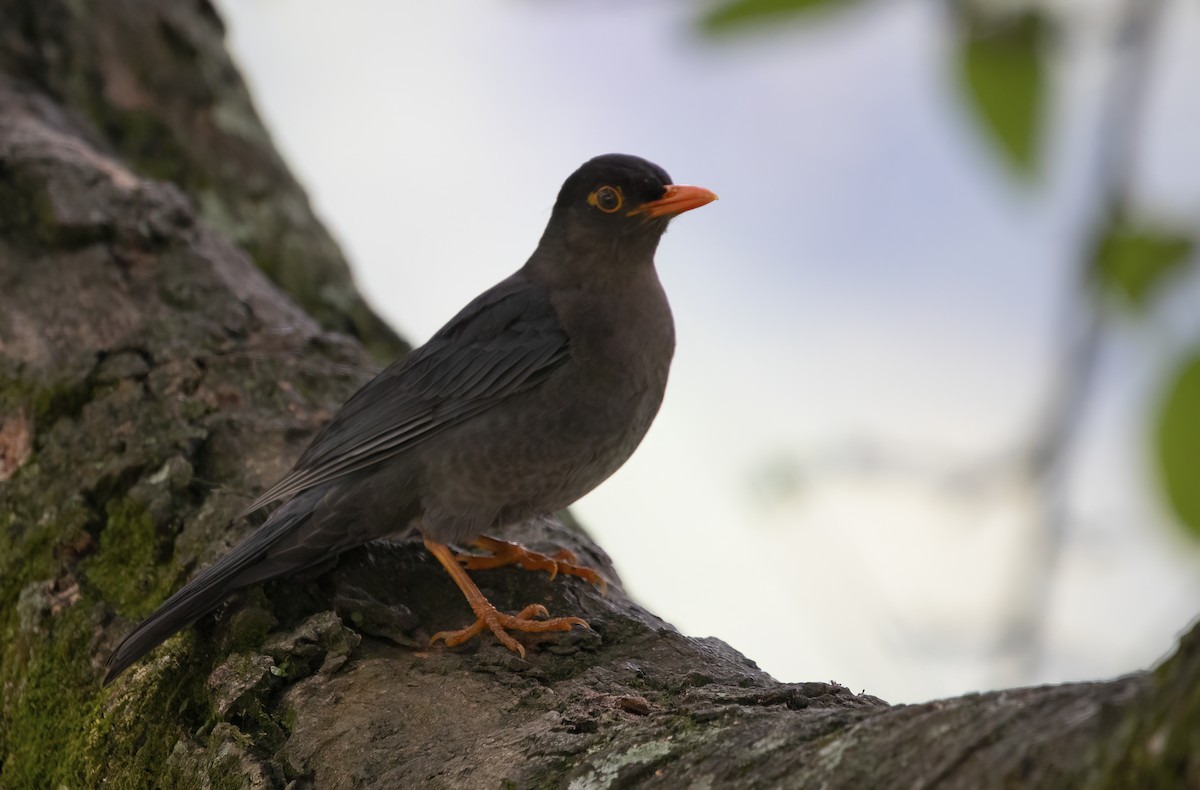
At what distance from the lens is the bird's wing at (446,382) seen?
13.2ft

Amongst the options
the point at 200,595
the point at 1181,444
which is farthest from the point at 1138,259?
the point at 200,595

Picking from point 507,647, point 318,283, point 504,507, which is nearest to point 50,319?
point 318,283

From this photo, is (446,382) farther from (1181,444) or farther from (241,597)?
(1181,444)

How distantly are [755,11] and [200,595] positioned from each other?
274 cm

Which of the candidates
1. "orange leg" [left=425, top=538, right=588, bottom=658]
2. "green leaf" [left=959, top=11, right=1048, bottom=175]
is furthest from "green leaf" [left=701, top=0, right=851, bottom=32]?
"orange leg" [left=425, top=538, right=588, bottom=658]

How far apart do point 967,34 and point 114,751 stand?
9.30ft

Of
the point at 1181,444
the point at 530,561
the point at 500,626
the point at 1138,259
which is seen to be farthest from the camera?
the point at 530,561

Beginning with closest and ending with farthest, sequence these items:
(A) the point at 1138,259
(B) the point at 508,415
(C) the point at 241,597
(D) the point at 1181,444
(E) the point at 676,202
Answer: (D) the point at 1181,444
(A) the point at 1138,259
(C) the point at 241,597
(B) the point at 508,415
(E) the point at 676,202

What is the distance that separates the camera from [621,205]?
15.4 feet

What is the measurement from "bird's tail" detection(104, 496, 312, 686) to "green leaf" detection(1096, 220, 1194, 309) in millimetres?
2760

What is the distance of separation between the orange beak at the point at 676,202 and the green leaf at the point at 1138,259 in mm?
3406

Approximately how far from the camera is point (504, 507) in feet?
13.7

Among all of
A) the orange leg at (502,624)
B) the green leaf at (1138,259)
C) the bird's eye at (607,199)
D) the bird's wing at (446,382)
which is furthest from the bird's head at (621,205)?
the green leaf at (1138,259)

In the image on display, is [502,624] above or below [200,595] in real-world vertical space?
above
